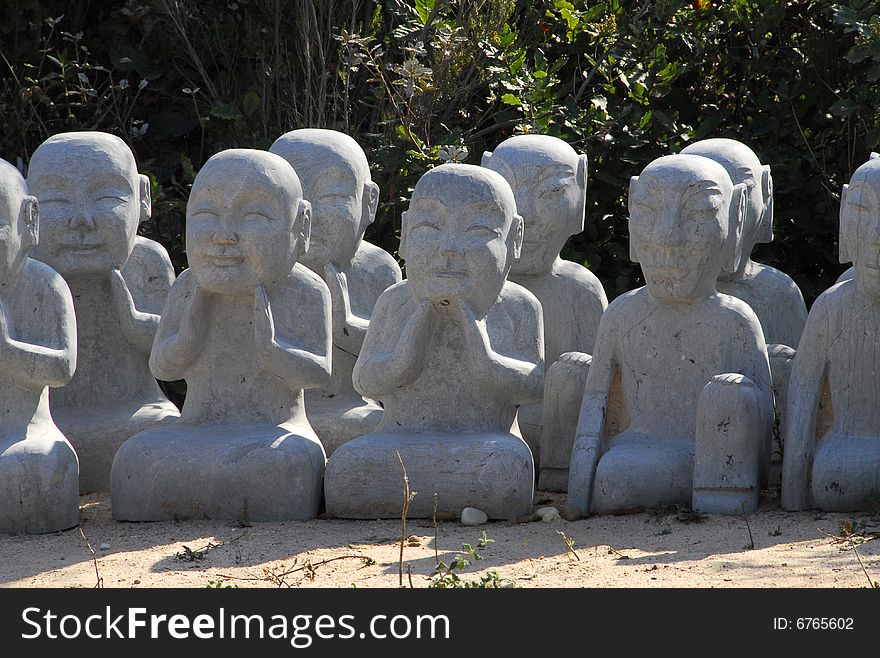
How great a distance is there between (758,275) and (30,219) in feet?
10.6

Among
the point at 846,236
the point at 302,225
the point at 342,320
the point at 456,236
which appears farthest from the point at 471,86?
the point at 846,236

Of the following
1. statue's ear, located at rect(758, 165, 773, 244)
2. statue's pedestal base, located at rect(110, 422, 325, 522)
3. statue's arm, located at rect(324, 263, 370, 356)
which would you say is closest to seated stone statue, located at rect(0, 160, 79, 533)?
statue's pedestal base, located at rect(110, 422, 325, 522)

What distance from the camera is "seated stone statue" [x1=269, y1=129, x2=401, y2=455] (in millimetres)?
7109

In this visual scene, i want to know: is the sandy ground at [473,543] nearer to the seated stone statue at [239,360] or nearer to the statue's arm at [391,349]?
the seated stone statue at [239,360]

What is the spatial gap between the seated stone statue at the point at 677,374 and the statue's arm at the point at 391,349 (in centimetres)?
73

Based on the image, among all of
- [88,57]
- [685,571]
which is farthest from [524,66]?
[685,571]

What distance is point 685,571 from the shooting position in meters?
5.07

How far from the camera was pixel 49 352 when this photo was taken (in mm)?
5984

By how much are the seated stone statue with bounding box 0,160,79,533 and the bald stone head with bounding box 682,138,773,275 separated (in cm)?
287

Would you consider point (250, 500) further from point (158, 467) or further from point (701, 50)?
point (701, 50)

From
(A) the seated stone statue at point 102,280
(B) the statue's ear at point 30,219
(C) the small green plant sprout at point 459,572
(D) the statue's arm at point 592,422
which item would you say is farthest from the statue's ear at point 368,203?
(C) the small green plant sprout at point 459,572

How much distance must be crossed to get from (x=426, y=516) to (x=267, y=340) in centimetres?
94

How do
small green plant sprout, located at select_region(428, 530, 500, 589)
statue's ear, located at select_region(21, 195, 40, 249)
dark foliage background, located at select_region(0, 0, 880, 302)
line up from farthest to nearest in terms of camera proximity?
1. dark foliage background, located at select_region(0, 0, 880, 302)
2. statue's ear, located at select_region(21, 195, 40, 249)
3. small green plant sprout, located at select_region(428, 530, 500, 589)

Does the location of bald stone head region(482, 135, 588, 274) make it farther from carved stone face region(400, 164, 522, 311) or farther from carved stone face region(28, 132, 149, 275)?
carved stone face region(28, 132, 149, 275)
